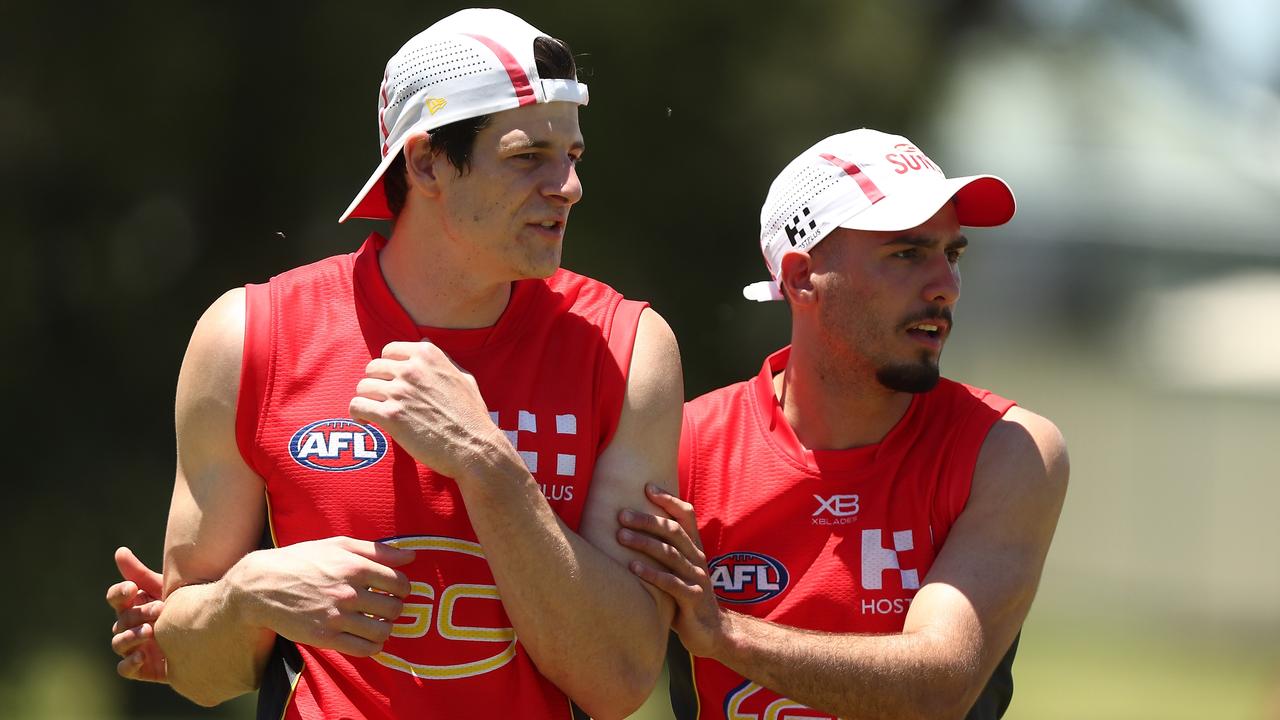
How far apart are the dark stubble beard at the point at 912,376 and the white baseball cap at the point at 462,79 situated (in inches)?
→ 50.2

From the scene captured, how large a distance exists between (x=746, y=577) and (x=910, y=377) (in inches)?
29.1

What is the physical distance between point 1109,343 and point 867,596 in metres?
25.7

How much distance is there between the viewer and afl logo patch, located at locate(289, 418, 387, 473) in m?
3.50

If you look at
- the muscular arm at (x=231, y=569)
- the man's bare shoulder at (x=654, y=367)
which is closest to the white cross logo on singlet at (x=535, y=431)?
the man's bare shoulder at (x=654, y=367)

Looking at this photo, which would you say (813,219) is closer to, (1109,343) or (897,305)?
(897,305)

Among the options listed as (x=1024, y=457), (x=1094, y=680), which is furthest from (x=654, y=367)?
(x=1094, y=680)

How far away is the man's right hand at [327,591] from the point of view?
3328mm

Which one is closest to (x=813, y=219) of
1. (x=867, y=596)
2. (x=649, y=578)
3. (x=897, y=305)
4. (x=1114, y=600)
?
(x=897, y=305)

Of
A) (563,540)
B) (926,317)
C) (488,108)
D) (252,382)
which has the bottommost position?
(563,540)

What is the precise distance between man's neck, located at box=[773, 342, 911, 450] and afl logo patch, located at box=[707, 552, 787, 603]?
399 millimetres

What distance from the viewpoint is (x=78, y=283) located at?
11664 mm

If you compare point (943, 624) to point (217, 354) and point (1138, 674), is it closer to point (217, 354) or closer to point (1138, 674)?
point (217, 354)

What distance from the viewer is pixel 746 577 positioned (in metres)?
4.21

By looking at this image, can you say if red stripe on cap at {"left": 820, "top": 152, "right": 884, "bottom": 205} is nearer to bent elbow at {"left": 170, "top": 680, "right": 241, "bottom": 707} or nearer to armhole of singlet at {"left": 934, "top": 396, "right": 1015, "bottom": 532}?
armhole of singlet at {"left": 934, "top": 396, "right": 1015, "bottom": 532}
